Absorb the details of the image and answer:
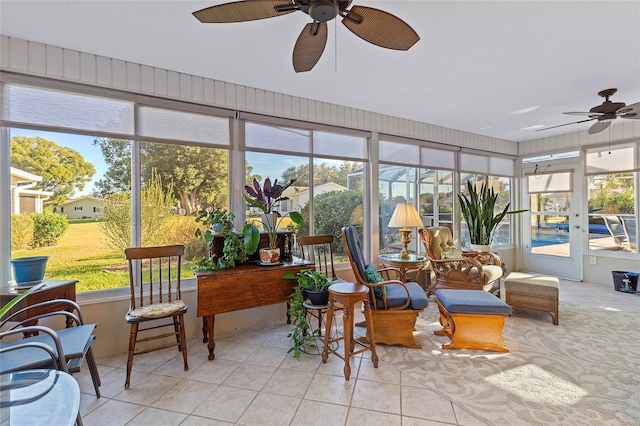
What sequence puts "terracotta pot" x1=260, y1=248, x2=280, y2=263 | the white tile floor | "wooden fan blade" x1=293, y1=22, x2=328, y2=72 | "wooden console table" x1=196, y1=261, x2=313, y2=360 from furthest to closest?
"terracotta pot" x1=260, y1=248, x2=280, y2=263
"wooden console table" x1=196, y1=261, x2=313, y2=360
the white tile floor
"wooden fan blade" x1=293, y1=22, x2=328, y2=72

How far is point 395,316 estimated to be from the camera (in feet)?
8.44

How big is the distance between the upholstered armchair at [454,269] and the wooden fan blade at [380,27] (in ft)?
8.57

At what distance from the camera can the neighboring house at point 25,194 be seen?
7.58 feet

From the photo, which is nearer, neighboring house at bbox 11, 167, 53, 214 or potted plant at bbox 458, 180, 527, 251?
neighboring house at bbox 11, 167, 53, 214

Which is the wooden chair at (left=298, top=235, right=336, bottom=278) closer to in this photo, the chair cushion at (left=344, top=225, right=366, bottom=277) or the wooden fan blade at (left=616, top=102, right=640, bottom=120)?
the chair cushion at (left=344, top=225, right=366, bottom=277)

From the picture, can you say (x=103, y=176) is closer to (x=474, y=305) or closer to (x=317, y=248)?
(x=317, y=248)

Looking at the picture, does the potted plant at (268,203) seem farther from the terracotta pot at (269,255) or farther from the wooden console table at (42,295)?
the wooden console table at (42,295)

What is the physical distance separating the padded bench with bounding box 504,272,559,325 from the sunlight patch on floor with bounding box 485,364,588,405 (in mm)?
1189

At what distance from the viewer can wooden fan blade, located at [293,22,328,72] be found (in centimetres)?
162

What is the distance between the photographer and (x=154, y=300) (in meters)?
2.75

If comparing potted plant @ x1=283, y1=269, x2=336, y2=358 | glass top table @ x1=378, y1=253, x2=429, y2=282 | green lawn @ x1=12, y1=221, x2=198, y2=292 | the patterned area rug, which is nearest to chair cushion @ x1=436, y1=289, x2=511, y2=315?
the patterned area rug

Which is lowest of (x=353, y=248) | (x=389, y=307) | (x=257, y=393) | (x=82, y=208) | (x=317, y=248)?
(x=257, y=393)

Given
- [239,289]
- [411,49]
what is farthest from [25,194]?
[411,49]

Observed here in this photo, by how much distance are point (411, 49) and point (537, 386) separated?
2.68 meters
